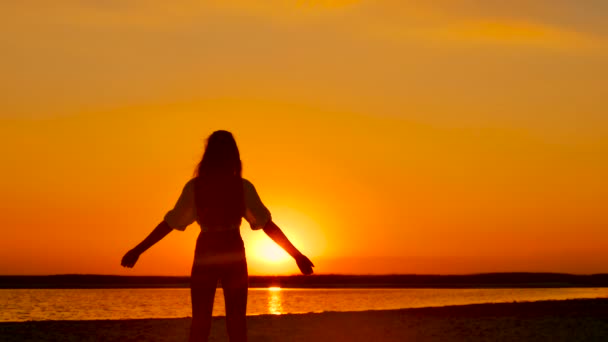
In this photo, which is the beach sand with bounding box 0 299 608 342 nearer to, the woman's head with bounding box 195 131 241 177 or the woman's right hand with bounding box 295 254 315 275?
the woman's right hand with bounding box 295 254 315 275

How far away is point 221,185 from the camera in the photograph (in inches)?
293

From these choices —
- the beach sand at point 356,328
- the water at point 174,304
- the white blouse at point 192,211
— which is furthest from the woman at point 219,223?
the water at point 174,304

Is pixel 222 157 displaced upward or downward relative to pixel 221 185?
upward

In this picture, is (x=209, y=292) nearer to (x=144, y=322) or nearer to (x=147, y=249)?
(x=147, y=249)

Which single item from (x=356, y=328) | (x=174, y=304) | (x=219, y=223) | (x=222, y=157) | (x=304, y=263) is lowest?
(x=174, y=304)

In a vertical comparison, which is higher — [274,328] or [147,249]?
[147,249]

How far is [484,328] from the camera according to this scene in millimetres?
22797

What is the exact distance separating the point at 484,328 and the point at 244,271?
53.7 ft

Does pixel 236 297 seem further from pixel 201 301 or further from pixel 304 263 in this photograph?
pixel 304 263

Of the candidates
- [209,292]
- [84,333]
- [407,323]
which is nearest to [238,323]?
[209,292]

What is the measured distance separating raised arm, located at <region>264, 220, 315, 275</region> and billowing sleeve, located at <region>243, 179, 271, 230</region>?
0.18 feet

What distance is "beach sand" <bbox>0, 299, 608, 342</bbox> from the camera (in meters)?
20.8

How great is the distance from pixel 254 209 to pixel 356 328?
16.0m

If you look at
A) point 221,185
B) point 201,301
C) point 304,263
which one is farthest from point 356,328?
point 221,185
